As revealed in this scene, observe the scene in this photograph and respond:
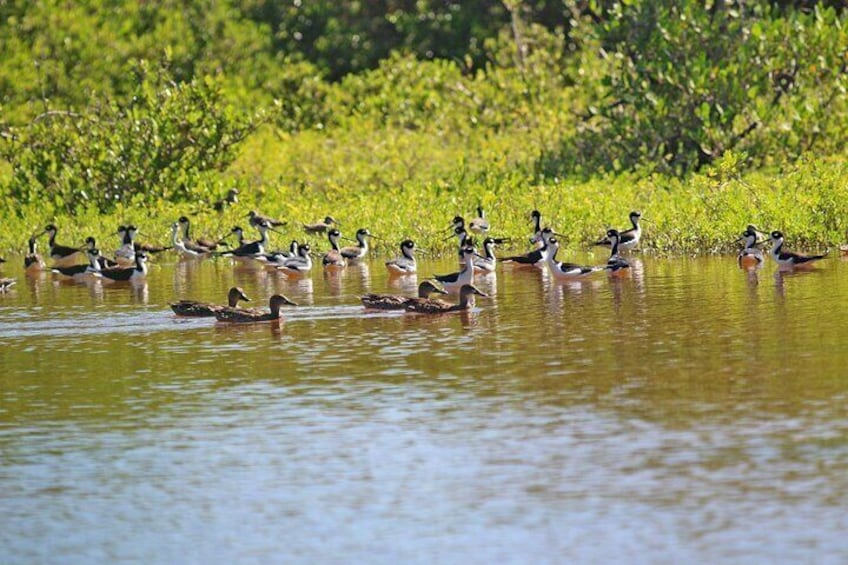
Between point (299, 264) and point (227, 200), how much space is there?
909 cm

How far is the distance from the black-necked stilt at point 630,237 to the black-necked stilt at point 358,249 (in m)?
3.45

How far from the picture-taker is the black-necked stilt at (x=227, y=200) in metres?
33.4

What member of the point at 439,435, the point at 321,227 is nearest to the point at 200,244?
the point at 321,227

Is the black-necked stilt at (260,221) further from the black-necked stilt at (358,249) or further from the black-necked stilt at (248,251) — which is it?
the black-necked stilt at (358,249)

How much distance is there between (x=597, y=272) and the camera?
23.4m

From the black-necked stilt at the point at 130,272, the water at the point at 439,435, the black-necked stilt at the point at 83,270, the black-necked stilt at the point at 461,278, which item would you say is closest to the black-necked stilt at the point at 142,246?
the black-necked stilt at the point at 83,270

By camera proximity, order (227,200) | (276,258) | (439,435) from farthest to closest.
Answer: (227,200) < (276,258) < (439,435)

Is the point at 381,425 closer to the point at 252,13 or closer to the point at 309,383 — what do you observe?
the point at 309,383

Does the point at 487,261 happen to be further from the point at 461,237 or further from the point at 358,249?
the point at 358,249

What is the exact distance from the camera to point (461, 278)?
22.0m

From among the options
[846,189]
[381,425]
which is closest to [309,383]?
[381,425]

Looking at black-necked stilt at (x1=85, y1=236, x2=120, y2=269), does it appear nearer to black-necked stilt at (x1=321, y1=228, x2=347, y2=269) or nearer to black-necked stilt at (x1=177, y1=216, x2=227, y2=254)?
black-necked stilt at (x1=177, y1=216, x2=227, y2=254)

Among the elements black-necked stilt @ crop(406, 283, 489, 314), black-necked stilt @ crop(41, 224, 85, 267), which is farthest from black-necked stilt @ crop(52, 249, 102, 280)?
black-necked stilt @ crop(406, 283, 489, 314)

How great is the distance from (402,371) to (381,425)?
247 centimetres
